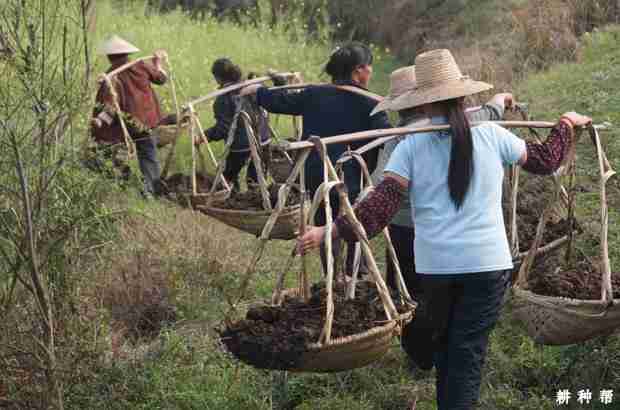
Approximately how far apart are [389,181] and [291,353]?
74cm

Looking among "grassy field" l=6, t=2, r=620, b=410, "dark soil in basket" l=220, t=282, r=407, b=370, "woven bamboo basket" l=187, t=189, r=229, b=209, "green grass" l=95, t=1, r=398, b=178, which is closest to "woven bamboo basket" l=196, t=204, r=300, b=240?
"grassy field" l=6, t=2, r=620, b=410

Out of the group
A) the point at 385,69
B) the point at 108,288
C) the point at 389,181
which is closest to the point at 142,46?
the point at 385,69

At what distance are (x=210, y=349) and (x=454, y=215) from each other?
2176 mm

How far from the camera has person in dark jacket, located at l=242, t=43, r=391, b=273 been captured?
541 centimetres

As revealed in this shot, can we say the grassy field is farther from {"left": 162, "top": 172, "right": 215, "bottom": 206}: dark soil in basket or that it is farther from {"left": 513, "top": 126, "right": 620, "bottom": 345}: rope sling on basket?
{"left": 513, "top": 126, "right": 620, "bottom": 345}: rope sling on basket

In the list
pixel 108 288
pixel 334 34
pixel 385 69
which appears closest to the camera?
pixel 108 288

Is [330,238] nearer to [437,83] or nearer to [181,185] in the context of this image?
[437,83]

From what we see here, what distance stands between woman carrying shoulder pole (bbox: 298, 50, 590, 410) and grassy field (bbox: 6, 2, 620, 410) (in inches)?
41.1

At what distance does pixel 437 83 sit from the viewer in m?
3.75

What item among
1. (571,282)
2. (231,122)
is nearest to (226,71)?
(231,122)

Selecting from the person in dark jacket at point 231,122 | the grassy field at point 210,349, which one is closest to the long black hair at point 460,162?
the grassy field at point 210,349

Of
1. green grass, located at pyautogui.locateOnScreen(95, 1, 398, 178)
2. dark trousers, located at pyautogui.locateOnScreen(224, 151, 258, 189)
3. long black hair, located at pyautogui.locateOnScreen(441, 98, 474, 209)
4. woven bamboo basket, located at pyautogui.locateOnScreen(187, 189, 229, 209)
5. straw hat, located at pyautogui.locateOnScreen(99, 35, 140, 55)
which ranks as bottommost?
green grass, located at pyautogui.locateOnScreen(95, 1, 398, 178)

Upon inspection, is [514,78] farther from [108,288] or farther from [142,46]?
[108,288]

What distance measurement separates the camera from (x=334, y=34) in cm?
2030
